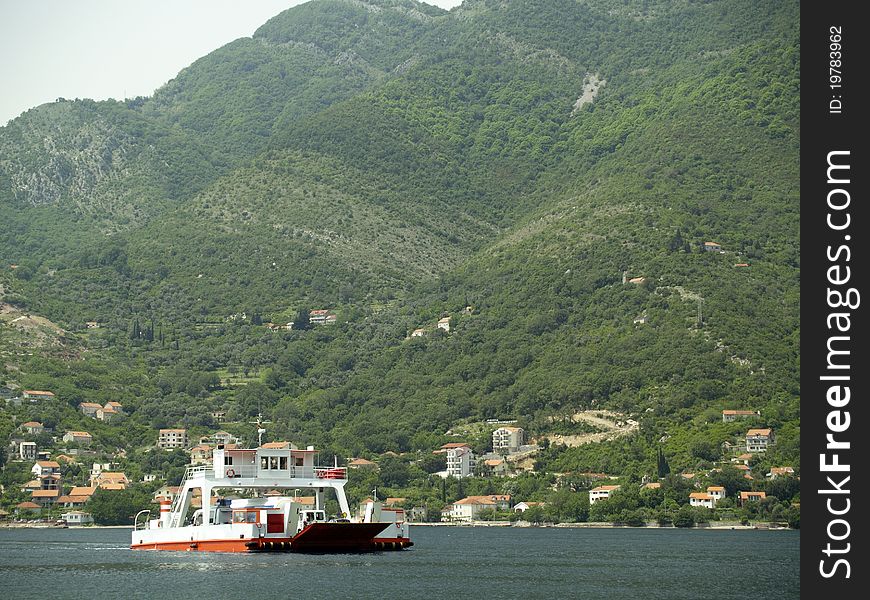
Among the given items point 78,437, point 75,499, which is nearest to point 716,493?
point 75,499

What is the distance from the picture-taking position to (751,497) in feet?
446

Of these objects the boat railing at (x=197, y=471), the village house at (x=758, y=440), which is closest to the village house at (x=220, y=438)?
the village house at (x=758, y=440)

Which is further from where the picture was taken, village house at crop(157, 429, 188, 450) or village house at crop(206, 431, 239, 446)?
village house at crop(157, 429, 188, 450)

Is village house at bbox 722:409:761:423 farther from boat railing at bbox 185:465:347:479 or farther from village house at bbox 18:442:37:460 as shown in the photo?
boat railing at bbox 185:465:347:479

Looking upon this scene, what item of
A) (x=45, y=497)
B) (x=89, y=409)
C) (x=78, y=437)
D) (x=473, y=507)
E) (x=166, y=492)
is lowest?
(x=473, y=507)

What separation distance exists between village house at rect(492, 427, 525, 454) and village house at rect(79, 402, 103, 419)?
4285 cm

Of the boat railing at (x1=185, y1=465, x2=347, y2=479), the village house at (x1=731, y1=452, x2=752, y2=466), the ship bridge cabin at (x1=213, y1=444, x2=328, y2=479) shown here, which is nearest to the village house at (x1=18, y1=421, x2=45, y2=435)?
the village house at (x1=731, y1=452, x2=752, y2=466)

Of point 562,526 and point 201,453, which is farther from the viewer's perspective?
point 201,453

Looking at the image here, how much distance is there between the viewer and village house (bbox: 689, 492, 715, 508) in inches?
5389

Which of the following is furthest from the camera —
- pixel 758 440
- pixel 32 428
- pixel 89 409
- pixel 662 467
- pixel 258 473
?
pixel 89 409

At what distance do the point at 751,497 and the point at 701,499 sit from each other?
423 centimetres

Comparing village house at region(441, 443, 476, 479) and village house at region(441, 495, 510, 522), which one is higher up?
village house at region(441, 443, 476, 479)

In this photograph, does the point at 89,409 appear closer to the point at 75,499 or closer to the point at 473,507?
the point at 75,499
